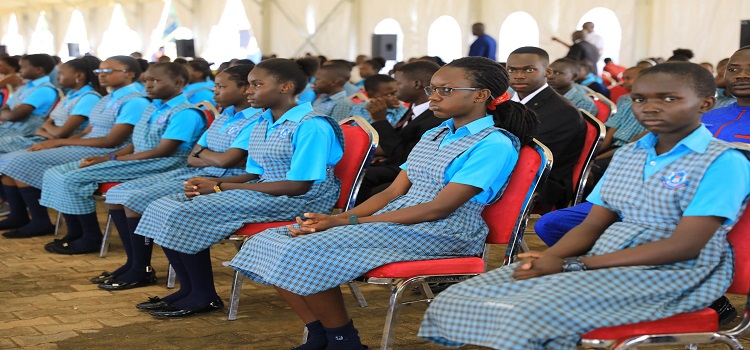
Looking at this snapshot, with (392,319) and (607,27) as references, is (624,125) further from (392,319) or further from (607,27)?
(607,27)

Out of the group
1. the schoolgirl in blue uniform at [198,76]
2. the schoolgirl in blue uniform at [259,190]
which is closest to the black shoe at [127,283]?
the schoolgirl in blue uniform at [259,190]

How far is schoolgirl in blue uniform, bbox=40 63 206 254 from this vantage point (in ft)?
15.8

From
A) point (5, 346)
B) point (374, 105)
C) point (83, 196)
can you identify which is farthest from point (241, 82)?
point (5, 346)

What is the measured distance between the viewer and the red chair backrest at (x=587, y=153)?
12.9 feet

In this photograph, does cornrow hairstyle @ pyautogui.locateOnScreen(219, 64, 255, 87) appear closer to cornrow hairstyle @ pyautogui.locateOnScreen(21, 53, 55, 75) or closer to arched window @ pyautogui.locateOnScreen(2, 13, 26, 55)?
cornrow hairstyle @ pyautogui.locateOnScreen(21, 53, 55, 75)

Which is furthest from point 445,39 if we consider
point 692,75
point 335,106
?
point 692,75

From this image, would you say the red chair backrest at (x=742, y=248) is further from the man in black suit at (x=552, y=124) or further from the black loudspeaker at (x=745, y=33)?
the black loudspeaker at (x=745, y=33)

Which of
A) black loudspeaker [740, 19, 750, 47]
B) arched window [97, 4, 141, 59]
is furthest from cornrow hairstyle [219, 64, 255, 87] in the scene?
arched window [97, 4, 141, 59]

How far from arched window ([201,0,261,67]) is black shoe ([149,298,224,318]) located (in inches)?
640

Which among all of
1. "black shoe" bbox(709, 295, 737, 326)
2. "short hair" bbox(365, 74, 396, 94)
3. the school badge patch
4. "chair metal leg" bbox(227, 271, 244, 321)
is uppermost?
the school badge patch

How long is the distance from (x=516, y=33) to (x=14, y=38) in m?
22.0

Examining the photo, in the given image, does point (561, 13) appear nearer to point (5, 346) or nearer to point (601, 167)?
point (601, 167)

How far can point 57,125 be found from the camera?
20.1 feet

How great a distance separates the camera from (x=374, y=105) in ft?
16.1
